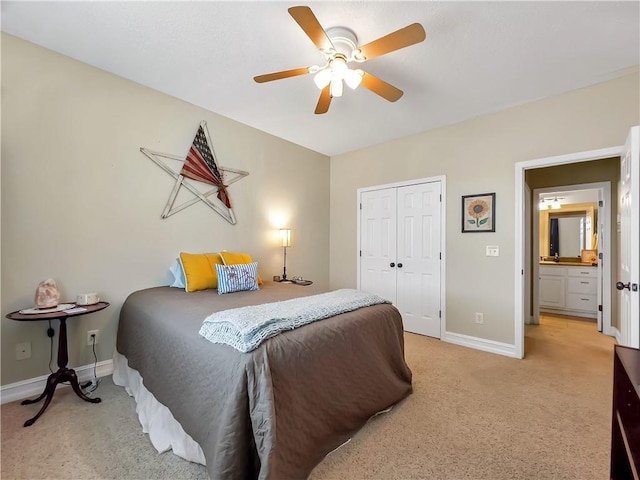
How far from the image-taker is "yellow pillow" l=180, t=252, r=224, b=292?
8.46ft

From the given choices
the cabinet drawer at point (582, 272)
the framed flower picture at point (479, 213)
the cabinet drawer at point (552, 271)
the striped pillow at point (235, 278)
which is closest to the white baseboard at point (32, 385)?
the striped pillow at point (235, 278)

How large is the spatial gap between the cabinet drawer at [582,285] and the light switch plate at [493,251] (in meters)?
2.74

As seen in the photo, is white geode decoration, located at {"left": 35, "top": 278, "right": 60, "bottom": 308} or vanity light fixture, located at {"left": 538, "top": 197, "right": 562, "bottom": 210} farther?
vanity light fixture, located at {"left": 538, "top": 197, "right": 562, "bottom": 210}

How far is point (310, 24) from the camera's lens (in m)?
1.57

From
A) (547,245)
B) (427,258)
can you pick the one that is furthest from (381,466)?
(547,245)

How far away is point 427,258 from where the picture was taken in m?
3.65

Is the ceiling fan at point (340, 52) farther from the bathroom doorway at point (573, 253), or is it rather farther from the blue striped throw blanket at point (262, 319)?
the bathroom doorway at point (573, 253)

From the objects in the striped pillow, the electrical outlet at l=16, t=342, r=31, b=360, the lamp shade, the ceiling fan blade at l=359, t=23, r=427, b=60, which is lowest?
the electrical outlet at l=16, t=342, r=31, b=360

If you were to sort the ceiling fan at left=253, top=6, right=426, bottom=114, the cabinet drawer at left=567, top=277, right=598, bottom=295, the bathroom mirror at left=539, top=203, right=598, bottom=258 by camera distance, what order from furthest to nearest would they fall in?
the bathroom mirror at left=539, top=203, right=598, bottom=258, the cabinet drawer at left=567, top=277, right=598, bottom=295, the ceiling fan at left=253, top=6, right=426, bottom=114

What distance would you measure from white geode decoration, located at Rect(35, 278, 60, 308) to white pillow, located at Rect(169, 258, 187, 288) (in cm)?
84

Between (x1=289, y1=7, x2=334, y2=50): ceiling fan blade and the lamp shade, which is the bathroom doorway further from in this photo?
(x1=289, y1=7, x2=334, y2=50): ceiling fan blade

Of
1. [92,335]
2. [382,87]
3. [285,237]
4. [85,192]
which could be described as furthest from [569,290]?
[85,192]

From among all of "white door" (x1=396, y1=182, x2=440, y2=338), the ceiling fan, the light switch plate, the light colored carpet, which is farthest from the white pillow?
the light switch plate

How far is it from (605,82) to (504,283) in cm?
201
